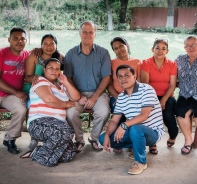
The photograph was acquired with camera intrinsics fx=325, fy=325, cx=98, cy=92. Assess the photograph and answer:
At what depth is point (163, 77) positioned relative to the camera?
14.3 ft

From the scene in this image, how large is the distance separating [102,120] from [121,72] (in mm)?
783

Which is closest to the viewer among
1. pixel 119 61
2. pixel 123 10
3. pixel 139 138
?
pixel 139 138

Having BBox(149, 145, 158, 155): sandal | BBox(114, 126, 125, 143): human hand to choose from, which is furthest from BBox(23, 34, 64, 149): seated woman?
BBox(149, 145, 158, 155): sandal

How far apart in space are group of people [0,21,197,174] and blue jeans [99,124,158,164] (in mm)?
11

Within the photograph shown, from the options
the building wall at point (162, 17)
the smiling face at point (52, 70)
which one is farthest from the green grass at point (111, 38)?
the smiling face at point (52, 70)

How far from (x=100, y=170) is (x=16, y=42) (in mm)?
2016

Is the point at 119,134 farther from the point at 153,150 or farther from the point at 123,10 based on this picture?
the point at 123,10

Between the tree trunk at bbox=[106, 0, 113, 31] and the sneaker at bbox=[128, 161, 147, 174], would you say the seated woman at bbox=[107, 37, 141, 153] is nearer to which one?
the sneaker at bbox=[128, 161, 147, 174]

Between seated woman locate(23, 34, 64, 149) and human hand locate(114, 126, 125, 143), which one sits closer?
human hand locate(114, 126, 125, 143)

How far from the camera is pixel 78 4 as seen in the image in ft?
29.3

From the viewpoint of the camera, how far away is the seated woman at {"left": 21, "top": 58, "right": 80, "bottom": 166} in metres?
3.74

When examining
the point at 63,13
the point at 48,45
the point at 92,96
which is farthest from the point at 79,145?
the point at 63,13

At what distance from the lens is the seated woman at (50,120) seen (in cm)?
374

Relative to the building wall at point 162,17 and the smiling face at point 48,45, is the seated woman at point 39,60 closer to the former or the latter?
the smiling face at point 48,45
